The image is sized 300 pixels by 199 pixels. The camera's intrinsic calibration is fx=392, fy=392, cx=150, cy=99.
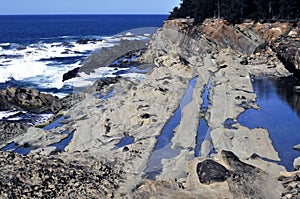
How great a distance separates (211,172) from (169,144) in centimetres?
481

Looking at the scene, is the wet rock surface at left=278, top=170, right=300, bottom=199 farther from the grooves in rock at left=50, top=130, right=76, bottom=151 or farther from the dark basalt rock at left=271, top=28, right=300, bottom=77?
the dark basalt rock at left=271, top=28, right=300, bottom=77

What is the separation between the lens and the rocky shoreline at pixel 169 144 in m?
15.4

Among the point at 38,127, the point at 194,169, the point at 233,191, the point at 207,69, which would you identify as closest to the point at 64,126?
the point at 38,127

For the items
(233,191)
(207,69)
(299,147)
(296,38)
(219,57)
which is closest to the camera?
(233,191)

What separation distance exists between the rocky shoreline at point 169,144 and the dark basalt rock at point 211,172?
0.04 metres

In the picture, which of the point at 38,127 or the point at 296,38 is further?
the point at 296,38

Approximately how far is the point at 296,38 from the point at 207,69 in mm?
8696

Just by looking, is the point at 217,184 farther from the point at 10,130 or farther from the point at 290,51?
the point at 290,51

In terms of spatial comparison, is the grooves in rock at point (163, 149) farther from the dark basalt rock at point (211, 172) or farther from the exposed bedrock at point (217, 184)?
the dark basalt rock at point (211, 172)

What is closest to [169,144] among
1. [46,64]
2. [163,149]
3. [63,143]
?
[163,149]

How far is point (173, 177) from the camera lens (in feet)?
55.1

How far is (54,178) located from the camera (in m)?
15.2

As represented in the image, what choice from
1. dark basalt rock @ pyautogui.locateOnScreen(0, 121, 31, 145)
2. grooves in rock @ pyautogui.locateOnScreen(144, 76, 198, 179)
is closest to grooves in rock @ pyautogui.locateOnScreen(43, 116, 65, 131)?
dark basalt rock @ pyautogui.locateOnScreen(0, 121, 31, 145)

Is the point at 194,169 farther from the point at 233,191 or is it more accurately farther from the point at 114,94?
the point at 114,94
